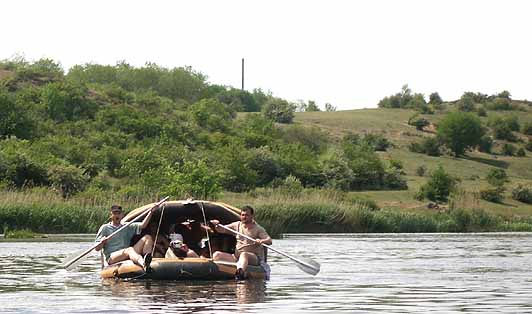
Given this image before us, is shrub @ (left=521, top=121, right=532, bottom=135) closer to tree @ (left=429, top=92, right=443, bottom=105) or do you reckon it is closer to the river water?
tree @ (left=429, top=92, right=443, bottom=105)

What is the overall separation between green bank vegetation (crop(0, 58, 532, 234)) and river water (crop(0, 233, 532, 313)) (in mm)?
13649

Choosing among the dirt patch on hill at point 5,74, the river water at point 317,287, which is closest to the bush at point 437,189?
the dirt patch on hill at point 5,74

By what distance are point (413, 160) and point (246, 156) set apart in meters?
26.0

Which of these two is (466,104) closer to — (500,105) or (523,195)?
(500,105)

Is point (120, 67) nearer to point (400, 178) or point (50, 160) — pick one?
point (400, 178)

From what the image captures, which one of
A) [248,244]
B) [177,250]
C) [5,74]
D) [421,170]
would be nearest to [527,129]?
[421,170]

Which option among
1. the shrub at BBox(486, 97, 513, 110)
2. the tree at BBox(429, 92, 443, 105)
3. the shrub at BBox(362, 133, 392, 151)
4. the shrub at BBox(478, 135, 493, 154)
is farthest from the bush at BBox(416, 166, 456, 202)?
the tree at BBox(429, 92, 443, 105)

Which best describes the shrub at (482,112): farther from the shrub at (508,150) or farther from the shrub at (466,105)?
the shrub at (508,150)

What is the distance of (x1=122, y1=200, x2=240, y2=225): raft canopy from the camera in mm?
30359

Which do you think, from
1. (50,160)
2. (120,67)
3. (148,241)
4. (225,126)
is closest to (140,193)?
(50,160)

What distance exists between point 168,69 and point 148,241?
10390cm

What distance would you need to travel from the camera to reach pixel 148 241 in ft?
94.5

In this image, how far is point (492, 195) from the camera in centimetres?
8038

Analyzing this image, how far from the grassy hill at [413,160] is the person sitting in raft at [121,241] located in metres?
40.2
